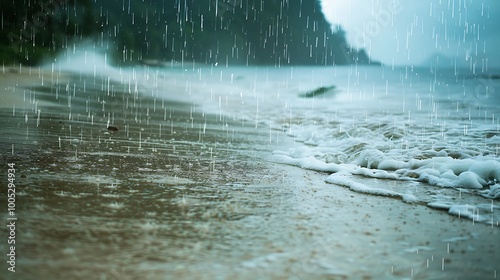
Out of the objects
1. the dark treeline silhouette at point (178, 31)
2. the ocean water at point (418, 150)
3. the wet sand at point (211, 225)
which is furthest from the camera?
the dark treeline silhouette at point (178, 31)

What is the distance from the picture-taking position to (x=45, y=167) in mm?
3193

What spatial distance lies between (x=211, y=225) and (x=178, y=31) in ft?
90.1

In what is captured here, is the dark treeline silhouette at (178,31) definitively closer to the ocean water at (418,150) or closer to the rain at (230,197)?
the ocean water at (418,150)

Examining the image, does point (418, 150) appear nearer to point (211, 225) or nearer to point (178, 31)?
point (211, 225)

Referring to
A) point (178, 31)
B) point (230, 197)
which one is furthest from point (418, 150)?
point (178, 31)

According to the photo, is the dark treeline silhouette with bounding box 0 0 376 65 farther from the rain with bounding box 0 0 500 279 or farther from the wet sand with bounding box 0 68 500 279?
the wet sand with bounding box 0 68 500 279

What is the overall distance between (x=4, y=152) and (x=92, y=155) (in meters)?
0.73

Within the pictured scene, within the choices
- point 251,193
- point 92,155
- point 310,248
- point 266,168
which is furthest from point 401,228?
point 92,155

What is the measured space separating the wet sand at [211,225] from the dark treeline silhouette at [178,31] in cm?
1319

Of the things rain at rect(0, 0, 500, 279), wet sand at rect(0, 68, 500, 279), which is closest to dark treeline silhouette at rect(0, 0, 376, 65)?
rain at rect(0, 0, 500, 279)

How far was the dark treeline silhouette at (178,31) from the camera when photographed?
17.0 meters

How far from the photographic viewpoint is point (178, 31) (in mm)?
28031

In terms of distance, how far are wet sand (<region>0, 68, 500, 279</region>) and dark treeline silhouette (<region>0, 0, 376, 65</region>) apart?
1319 cm

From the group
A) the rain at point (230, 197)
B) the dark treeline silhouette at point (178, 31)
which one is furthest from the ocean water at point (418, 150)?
the dark treeline silhouette at point (178, 31)
